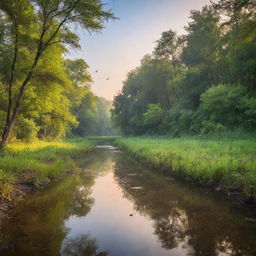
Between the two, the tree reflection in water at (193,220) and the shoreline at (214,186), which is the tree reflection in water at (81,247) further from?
the shoreline at (214,186)

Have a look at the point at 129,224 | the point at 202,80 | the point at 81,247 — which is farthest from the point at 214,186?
the point at 202,80

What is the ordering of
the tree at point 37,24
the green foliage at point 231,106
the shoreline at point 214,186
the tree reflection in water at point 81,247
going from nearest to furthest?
the tree reflection in water at point 81,247 → the shoreline at point 214,186 → the tree at point 37,24 → the green foliage at point 231,106

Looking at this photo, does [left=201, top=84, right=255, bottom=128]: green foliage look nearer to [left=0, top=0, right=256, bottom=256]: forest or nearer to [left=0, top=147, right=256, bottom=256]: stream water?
[left=0, top=0, right=256, bottom=256]: forest

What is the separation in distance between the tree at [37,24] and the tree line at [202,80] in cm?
760

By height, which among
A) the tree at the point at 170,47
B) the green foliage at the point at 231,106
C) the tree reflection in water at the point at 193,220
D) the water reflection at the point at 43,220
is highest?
the tree at the point at 170,47

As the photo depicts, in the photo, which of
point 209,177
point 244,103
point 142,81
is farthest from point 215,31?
point 209,177

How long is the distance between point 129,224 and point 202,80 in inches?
1225

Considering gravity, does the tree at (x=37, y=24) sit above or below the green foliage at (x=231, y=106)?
above

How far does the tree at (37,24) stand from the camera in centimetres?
1121

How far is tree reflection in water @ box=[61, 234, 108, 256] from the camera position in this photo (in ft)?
14.5

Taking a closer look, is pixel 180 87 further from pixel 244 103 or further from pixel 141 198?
pixel 141 198

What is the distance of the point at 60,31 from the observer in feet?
41.5

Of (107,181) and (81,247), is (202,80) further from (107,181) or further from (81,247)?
(81,247)

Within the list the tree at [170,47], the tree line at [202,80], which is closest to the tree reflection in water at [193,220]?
the tree line at [202,80]
